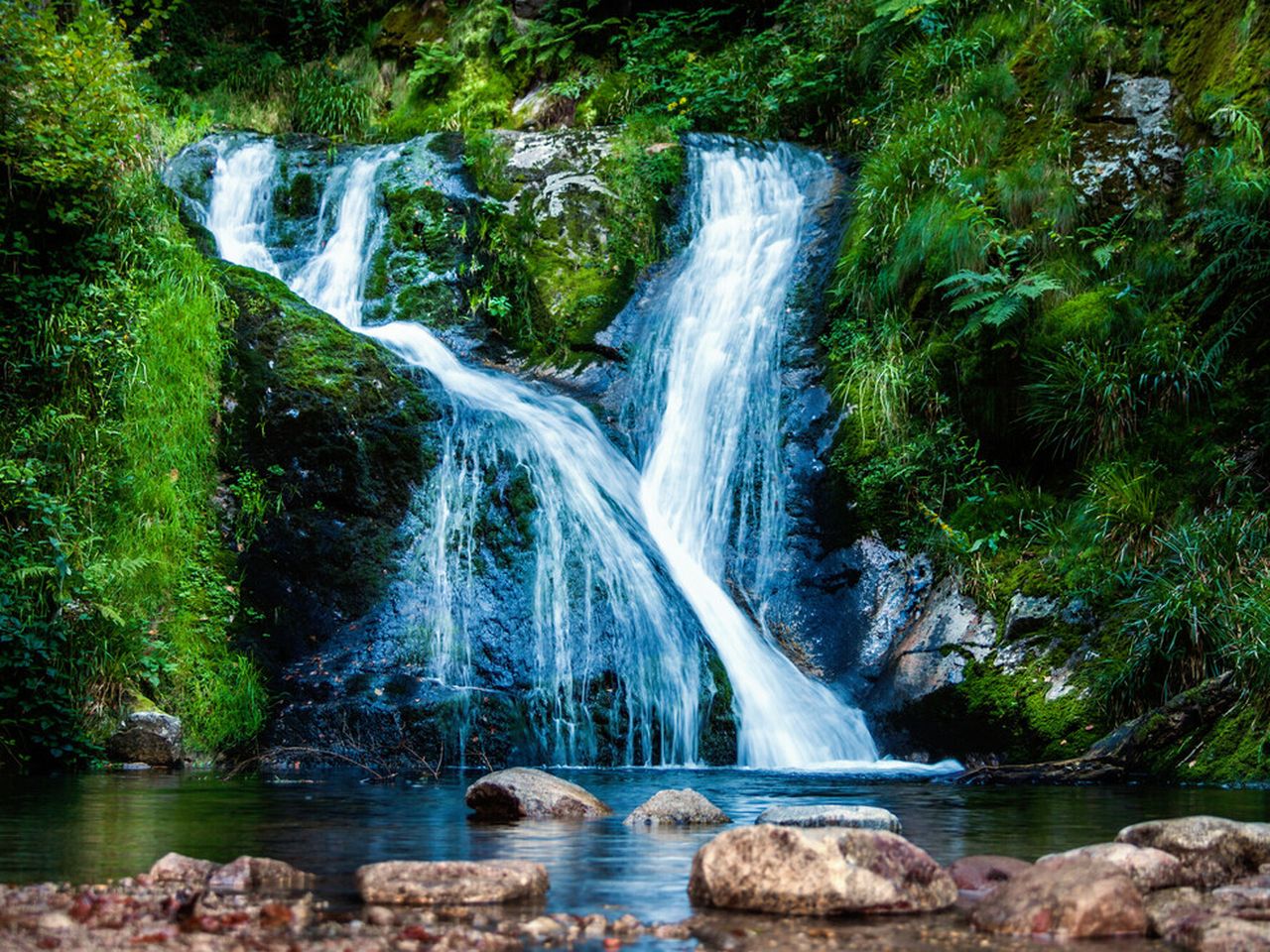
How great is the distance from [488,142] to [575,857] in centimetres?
1144

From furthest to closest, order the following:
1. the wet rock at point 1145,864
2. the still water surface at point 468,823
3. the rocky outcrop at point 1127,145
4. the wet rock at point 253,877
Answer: the rocky outcrop at point 1127,145, the still water surface at point 468,823, the wet rock at point 1145,864, the wet rock at point 253,877

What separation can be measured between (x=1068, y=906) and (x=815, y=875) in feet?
2.09

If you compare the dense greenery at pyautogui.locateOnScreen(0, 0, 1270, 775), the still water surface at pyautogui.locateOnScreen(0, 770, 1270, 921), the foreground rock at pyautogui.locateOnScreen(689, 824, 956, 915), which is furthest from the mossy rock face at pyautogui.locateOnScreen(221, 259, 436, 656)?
the foreground rock at pyautogui.locateOnScreen(689, 824, 956, 915)

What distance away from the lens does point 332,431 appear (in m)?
9.30

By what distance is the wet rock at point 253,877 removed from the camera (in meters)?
3.23

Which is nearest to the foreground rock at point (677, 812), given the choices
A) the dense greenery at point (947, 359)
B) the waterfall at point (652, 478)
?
the waterfall at point (652, 478)

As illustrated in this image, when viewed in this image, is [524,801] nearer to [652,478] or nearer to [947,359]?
[652,478]

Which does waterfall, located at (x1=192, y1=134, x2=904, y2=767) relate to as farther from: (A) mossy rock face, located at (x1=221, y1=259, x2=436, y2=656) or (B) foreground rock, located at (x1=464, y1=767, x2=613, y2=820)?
(B) foreground rock, located at (x1=464, y1=767, x2=613, y2=820)

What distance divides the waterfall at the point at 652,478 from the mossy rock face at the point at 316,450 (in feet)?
1.15

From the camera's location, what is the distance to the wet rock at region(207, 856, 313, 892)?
3.23 m

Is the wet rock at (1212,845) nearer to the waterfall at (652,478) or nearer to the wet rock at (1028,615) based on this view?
the waterfall at (652,478)

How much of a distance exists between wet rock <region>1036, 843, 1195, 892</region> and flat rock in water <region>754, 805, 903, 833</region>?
105cm

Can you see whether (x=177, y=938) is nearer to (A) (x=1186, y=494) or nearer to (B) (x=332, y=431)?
(B) (x=332, y=431)

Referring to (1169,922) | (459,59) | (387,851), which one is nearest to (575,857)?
(387,851)
